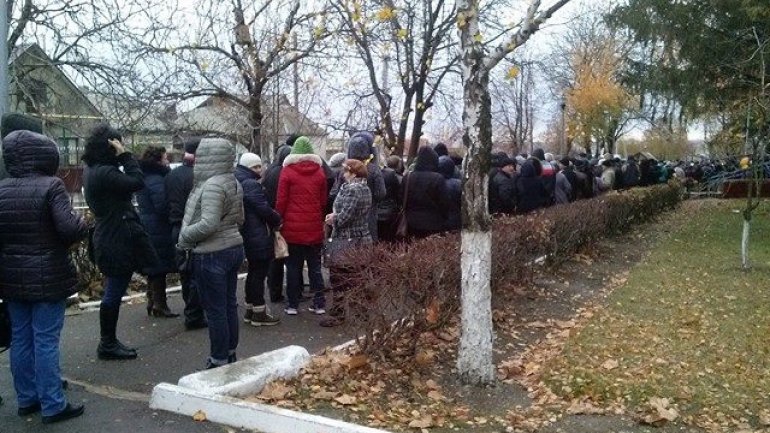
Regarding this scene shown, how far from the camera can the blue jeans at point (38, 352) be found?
462 centimetres

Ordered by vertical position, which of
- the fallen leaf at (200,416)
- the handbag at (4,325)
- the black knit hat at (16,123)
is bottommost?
the fallen leaf at (200,416)

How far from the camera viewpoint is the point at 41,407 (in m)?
4.70

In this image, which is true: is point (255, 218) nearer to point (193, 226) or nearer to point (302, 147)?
point (302, 147)

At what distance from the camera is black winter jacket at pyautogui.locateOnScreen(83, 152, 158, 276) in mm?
5762

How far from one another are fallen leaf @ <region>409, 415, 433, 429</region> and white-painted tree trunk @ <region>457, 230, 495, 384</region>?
32.0 inches

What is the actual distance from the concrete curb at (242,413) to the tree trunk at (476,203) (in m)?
1.38

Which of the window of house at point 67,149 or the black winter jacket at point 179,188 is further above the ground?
the window of house at point 67,149

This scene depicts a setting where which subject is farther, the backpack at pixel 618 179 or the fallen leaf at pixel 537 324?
the backpack at pixel 618 179

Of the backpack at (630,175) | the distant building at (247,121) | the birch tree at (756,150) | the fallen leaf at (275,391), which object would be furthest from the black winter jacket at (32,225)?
the backpack at (630,175)

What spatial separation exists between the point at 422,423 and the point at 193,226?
6.90 ft

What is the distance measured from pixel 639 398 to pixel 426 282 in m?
1.81

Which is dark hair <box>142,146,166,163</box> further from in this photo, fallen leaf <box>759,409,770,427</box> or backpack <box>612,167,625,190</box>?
backpack <box>612,167,625,190</box>

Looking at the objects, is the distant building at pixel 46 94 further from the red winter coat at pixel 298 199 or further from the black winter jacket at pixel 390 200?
the red winter coat at pixel 298 199

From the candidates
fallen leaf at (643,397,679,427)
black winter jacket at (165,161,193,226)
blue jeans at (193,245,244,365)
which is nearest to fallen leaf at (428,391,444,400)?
fallen leaf at (643,397,679,427)
